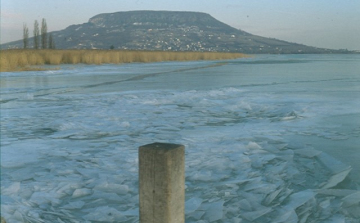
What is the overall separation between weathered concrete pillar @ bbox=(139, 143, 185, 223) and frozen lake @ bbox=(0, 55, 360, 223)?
1.01 meters

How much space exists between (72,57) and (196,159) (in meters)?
27.2

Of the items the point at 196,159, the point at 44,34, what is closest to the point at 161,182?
the point at 196,159

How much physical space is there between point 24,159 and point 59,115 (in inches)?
120

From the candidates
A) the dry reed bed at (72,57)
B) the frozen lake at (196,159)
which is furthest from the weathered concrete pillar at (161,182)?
the dry reed bed at (72,57)

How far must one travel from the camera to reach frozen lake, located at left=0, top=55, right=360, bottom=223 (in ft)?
11.1

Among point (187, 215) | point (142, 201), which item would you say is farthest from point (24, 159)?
point (142, 201)

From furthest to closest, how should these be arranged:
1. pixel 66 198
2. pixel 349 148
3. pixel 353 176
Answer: pixel 349 148, pixel 353 176, pixel 66 198

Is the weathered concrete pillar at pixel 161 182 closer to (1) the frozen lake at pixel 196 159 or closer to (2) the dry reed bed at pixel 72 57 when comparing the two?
(1) the frozen lake at pixel 196 159

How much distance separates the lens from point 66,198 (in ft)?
11.9

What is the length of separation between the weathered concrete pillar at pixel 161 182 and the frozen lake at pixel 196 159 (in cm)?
101

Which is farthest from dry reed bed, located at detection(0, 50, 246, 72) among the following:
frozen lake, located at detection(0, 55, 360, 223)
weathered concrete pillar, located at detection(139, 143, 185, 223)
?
weathered concrete pillar, located at detection(139, 143, 185, 223)

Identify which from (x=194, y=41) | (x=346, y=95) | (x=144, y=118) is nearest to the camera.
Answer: (x=144, y=118)

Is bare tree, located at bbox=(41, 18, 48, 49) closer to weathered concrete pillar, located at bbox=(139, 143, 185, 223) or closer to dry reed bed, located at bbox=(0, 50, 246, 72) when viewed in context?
dry reed bed, located at bbox=(0, 50, 246, 72)

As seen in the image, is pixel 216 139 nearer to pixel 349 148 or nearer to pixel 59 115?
pixel 349 148
